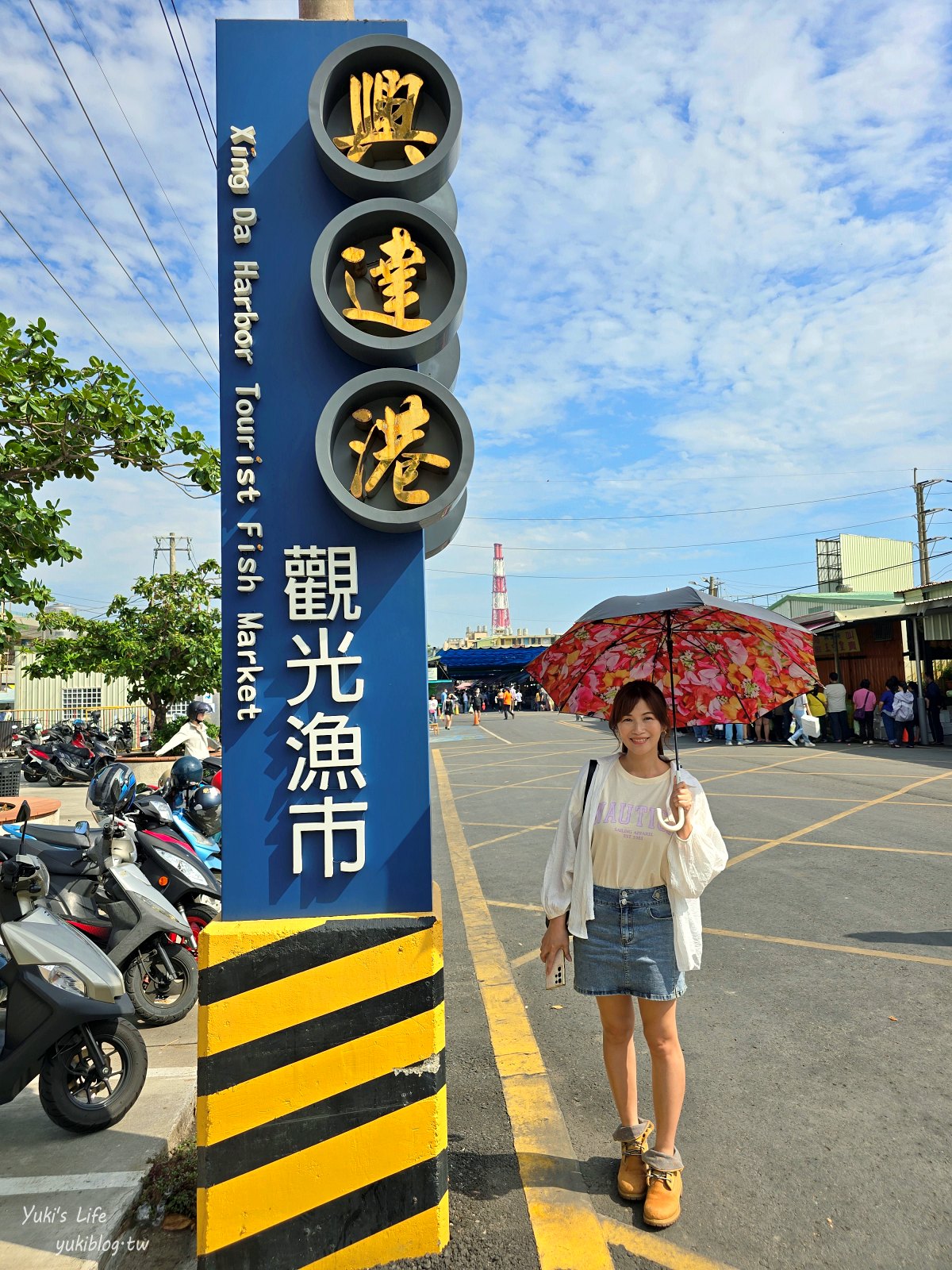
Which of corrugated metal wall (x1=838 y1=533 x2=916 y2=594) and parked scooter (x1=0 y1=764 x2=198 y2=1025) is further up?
corrugated metal wall (x1=838 y1=533 x2=916 y2=594)

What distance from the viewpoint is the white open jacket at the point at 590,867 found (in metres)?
2.77

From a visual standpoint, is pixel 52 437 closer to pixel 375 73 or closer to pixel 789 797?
pixel 375 73

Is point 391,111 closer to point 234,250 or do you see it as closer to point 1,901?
point 234,250

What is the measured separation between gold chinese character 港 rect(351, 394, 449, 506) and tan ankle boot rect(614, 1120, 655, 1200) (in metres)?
2.16

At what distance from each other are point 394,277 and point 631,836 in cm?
193

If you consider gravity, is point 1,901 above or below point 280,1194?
above

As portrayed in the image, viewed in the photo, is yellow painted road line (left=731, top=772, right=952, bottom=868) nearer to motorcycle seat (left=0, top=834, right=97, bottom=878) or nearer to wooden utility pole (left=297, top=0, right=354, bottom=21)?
motorcycle seat (left=0, top=834, right=97, bottom=878)

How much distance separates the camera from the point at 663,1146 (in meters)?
2.81

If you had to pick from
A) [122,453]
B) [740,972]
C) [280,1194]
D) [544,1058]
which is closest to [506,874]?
[740,972]

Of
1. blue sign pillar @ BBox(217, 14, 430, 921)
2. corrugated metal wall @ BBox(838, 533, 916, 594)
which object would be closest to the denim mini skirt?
blue sign pillar @ BBox(217, 14, 430, 921)

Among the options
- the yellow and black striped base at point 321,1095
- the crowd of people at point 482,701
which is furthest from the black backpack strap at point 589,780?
the crowd of people at point 482,701

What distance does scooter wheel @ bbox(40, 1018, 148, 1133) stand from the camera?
327 centimetres

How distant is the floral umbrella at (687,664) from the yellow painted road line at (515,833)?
5.60m

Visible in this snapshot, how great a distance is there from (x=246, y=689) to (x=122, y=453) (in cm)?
328
